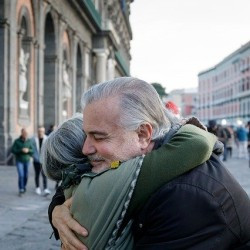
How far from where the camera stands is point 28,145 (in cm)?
1127

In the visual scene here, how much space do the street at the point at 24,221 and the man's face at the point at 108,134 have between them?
4471 millimetres

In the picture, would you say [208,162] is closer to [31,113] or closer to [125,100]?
[125,100]

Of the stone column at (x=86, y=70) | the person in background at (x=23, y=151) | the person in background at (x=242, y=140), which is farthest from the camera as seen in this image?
the stone column at (x=86, y=70)

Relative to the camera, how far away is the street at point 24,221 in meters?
6.23

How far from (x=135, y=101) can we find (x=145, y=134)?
0.11 meters

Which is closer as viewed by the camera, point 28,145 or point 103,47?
point 28,145

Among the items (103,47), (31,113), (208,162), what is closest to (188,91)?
(103,47)

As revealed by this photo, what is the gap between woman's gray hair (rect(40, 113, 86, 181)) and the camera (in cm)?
213

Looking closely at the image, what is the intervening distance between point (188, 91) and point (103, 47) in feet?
382

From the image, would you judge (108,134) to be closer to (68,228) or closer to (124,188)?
(124,188)

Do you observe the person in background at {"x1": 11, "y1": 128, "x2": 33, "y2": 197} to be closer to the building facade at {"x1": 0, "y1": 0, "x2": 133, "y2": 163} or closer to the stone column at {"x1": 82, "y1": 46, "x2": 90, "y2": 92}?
the building facade at {"x1": 0, "y1": 0, "x2": 133, "y2": 163}

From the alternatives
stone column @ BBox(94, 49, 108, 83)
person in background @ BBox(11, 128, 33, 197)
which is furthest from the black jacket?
stone column @ BBox(94, 49, 108, 83)

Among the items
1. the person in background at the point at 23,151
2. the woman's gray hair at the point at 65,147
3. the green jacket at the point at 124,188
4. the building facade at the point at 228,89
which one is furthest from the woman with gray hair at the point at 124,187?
the building facade at the point at 228,89

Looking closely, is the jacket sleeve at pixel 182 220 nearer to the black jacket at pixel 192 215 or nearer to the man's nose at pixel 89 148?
the black jacket at pixel 192 215
